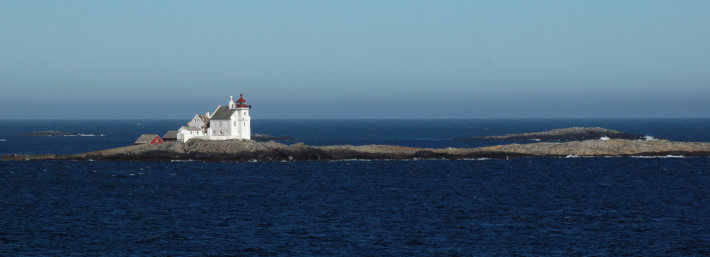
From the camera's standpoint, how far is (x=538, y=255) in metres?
37.1

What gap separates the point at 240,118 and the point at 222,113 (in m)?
2.71

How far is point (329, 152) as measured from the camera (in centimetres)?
9850

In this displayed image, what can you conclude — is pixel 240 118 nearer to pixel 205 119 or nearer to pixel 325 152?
pixel 205 119

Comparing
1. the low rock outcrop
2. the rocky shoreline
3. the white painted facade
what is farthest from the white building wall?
the low rock outcrop

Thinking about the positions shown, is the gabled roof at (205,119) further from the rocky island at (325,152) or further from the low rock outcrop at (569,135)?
the low rock outcrop at (569,135)

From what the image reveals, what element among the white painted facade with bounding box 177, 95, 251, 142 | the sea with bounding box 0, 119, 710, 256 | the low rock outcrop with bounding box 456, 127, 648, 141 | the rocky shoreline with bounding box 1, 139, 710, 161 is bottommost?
the sea with bounding box 0, 119, 710, 256

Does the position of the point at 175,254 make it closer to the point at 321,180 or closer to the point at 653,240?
the point at 653,240

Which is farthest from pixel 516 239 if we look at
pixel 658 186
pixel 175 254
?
pixel 658 186

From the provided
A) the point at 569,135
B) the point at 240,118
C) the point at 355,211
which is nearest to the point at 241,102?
the point at 240,118

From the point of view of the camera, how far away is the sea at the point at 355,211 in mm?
39469

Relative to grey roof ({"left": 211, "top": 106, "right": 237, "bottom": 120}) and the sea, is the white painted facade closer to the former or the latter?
grey roof ({"left": 211, "top": 106, "right": 237, "bottom": 120})

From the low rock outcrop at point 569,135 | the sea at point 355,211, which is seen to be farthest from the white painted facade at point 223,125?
the low rock outcrop at point 569,135

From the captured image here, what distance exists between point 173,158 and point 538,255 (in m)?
68.8

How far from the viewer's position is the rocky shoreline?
96.6m
